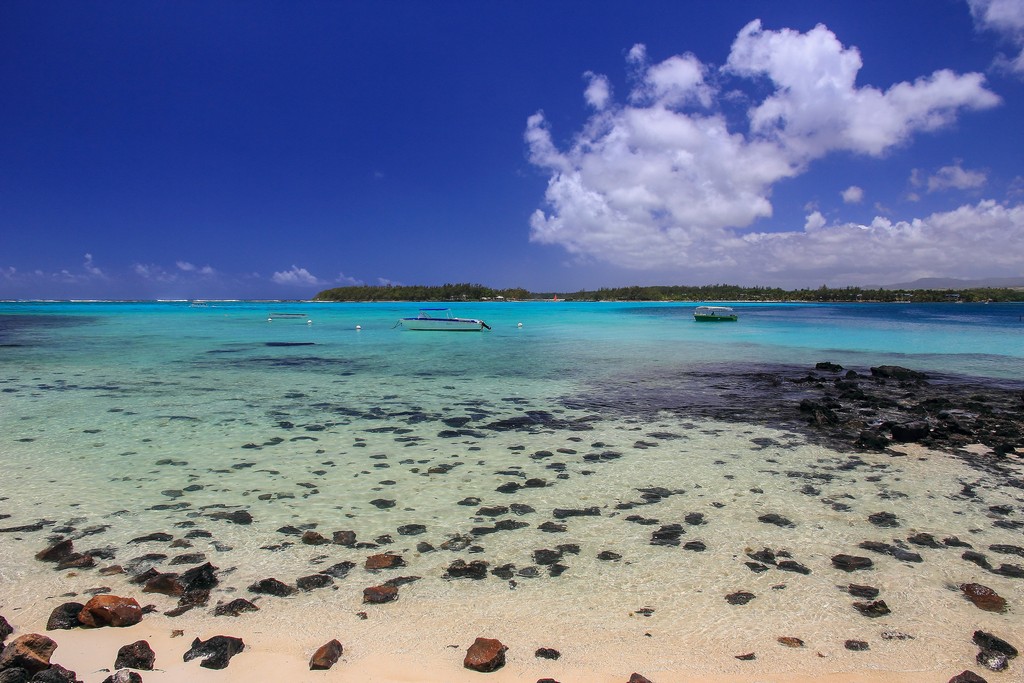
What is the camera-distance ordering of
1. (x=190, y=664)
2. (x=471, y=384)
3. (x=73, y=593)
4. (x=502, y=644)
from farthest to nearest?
(x=471, y=384) → (x=73, y=593) → (x=502, y=644) → (x=190, y=664)

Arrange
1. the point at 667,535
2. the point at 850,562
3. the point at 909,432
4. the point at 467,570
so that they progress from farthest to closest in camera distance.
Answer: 1. the point at 909,432
2. the point at 667,535
3. the point at 850,562
4. the point at 467,570

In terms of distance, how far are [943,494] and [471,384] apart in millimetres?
11891

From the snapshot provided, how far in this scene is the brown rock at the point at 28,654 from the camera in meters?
3.33

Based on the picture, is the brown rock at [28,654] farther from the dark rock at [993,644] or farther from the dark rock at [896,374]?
the dark rock at [896,374]

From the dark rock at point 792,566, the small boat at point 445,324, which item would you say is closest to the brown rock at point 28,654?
the dark rock at point 792,566

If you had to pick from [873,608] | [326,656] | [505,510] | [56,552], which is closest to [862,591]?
[873,608]

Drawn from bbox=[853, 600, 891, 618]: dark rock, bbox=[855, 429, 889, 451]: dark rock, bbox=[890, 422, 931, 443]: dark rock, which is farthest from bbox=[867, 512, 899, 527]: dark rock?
bbox=[890, 422, 931, 443]: dark rock

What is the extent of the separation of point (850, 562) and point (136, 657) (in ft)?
19.0

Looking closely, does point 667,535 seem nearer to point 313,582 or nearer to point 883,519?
point 883,519

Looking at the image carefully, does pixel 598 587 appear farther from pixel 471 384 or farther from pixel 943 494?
pixel 471 384

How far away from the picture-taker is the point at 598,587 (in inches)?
189

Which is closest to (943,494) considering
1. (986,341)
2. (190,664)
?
(190,664)

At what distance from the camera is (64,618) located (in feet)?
13.4

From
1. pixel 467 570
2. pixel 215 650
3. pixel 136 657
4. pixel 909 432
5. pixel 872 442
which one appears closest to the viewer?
pixel 136 657
